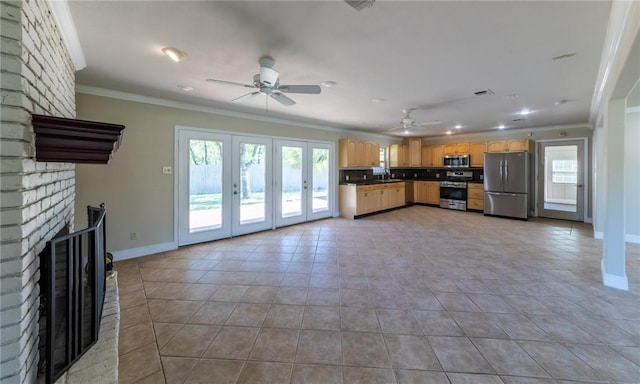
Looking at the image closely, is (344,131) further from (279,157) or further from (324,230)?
(324,230)

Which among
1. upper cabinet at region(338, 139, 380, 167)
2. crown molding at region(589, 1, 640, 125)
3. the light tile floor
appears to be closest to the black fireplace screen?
the light tile floor

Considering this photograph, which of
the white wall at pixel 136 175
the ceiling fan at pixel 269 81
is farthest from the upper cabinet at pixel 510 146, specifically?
the white wall at pixel 136 175

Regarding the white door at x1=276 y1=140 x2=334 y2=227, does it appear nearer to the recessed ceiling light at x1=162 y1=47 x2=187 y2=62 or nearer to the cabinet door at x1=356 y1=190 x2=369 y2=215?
the cabinet door at x1=356 y1=190 x2=369 y2=215

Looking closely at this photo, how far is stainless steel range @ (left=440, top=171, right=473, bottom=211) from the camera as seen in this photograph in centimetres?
805

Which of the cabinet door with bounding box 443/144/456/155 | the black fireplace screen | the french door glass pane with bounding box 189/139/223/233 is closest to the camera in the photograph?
the black fireplace screen

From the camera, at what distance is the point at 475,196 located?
7816mm

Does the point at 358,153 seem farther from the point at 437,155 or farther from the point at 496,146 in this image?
the point at 496,146

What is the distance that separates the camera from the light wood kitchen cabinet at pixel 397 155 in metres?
8.77

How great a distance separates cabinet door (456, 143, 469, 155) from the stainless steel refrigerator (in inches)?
30.9

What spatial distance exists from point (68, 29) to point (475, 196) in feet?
29.3

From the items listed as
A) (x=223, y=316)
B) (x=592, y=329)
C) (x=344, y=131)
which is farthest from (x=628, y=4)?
(x=344, y=131)

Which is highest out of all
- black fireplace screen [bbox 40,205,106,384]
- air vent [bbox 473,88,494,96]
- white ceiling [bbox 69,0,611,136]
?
air vent [bbox 473,88,494,96]

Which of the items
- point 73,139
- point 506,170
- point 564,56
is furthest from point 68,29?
point 506,170

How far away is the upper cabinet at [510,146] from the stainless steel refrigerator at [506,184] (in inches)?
13.6
